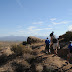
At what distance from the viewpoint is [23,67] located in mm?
9188

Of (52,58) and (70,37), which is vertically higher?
(70,37)

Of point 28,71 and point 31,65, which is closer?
point 28,71

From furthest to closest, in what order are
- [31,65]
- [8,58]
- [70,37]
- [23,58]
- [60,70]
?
[70,37], [8,58], [23,58], [31,65], [60,70]

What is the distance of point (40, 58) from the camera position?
10094mm

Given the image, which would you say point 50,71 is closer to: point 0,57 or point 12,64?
point 12,64

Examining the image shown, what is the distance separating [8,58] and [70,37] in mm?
9369

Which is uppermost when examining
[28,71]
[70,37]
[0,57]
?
[70,37]

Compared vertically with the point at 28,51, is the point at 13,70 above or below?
below


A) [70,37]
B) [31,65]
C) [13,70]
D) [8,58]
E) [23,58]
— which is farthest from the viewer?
[70,37]

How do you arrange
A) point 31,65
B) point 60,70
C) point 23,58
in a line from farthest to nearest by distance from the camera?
point 23,58, point 31,65, point 60,70

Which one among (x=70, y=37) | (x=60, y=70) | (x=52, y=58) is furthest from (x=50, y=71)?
(x=70, y=37)

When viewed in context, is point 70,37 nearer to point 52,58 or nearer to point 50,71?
point 52,58

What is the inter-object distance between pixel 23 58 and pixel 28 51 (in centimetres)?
156

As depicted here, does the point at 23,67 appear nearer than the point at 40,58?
Yes
